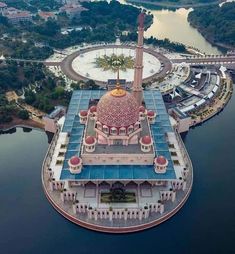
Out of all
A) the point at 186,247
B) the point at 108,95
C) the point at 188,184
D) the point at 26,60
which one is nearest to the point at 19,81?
the point at 26,60

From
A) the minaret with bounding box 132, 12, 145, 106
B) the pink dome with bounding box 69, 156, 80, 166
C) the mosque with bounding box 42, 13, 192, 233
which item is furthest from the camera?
the minaret with bounding box 132, 12, 145, 106

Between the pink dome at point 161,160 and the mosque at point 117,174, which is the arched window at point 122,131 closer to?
the mosque at point 117,174

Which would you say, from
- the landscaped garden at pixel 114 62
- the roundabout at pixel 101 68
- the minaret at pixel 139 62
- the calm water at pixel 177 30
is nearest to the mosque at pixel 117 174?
Answer: the minaret at pixel 139 62

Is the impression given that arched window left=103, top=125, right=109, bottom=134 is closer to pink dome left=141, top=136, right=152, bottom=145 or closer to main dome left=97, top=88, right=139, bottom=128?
main dome left=97, top=88, right=139, bottom=128

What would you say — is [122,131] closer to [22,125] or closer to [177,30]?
[22,125]

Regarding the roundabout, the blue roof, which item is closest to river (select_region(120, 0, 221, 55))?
the roundabout

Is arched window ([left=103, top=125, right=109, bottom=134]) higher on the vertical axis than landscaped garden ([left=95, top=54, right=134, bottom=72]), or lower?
lower
